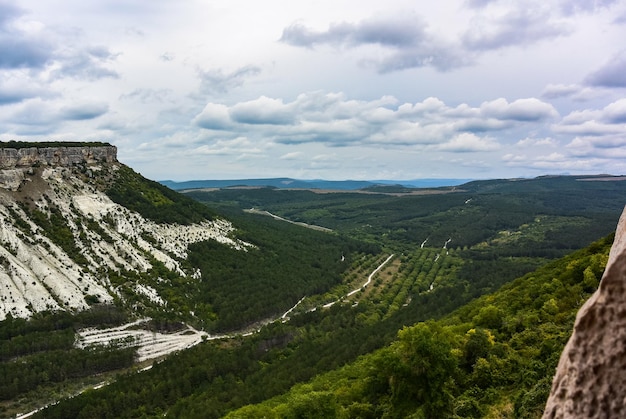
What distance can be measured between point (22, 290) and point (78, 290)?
26.9ft

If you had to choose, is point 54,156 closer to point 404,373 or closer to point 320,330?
point 320,330

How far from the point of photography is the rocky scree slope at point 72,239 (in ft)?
246

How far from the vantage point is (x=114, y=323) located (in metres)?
74.6

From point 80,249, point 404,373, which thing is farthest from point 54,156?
point 404,373

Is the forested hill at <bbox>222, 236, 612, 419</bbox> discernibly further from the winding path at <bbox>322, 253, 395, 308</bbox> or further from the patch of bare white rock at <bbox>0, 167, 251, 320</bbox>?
the winding path at <bbox>322, 253, 395, 308</bbox>

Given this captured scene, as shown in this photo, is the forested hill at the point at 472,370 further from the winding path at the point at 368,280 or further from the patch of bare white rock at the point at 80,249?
the winding path at the point at 368,280

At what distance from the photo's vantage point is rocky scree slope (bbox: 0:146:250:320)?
74.9 meters

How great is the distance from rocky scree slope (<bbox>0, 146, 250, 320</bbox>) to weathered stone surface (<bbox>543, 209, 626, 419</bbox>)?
80.8 m

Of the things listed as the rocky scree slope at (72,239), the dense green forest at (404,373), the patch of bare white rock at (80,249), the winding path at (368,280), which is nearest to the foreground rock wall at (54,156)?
the rocky scree slope at (72,239)

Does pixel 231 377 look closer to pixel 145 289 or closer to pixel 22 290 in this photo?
pixel 145 289

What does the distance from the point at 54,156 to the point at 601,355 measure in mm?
118716

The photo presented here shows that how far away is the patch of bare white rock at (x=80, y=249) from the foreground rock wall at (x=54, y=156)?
10.7 ft

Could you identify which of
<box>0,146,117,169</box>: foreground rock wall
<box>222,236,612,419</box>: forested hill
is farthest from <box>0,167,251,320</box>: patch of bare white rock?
<box>222,236,612,419</box>: forested hill

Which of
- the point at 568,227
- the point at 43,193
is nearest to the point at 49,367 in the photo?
the point at 43,193
